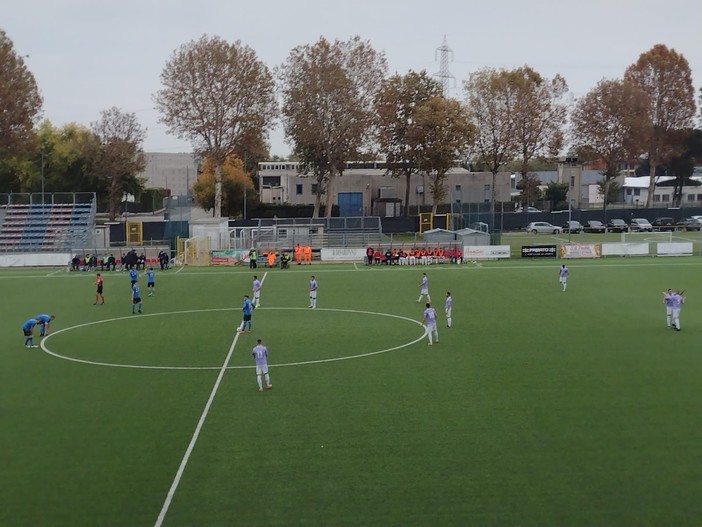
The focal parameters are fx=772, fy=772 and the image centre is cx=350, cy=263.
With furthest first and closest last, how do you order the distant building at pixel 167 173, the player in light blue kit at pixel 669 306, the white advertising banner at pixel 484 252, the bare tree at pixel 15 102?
1. the distant building at pixel 167 173
2. the bare tree at pixel 15 102
3. the white advertising banner at pixel 484 252
4. the player in light blue kit at pixel 669 306

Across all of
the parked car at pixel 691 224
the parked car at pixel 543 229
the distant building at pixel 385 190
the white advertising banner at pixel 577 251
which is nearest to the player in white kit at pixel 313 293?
the white advertising banner at pixel 577 251

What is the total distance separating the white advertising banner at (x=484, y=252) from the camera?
59.5 m

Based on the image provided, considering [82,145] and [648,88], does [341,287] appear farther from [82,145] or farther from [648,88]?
[648,88]

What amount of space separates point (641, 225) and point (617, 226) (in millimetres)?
2608

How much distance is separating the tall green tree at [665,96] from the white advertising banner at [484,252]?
161 ft

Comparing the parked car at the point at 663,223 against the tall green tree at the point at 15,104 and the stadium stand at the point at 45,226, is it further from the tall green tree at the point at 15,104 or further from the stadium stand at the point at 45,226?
the tall green tree at the point at 15,104

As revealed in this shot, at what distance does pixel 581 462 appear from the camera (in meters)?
16.8

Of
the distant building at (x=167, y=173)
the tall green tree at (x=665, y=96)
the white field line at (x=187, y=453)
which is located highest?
the tall green tree at (x=665, y=96)

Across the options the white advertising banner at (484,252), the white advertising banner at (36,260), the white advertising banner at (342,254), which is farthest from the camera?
the white advertising banner at (342,254)

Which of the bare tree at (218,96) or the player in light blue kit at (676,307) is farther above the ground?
the bare tree at (218,96)

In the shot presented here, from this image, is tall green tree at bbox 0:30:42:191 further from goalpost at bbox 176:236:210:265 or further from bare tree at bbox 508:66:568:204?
bare tree at bbox 508:66:568:204

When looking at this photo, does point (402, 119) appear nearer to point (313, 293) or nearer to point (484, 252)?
point (484, 252)

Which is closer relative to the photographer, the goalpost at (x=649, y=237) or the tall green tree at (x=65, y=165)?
the goalpost at (x=649, y=237)

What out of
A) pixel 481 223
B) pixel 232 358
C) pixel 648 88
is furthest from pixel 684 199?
pixel 232 358
